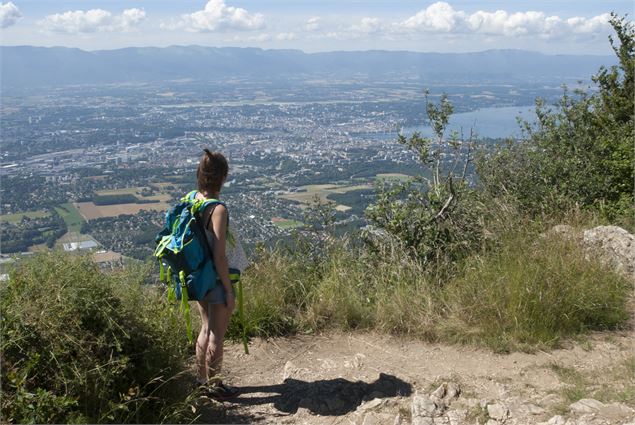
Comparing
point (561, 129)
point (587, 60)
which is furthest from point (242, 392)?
point (587, 60)

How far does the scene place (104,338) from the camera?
2975 millimetres

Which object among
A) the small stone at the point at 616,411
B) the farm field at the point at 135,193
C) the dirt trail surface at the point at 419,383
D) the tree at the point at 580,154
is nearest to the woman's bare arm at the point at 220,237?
the dirt trail surface at the point at 419,383

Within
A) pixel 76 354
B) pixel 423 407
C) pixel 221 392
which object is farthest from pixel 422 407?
pixel 76 354

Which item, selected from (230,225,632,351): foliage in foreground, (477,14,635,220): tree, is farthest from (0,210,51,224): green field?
(230,225,632,351): foliage in foreground

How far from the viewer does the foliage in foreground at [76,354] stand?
2746mm

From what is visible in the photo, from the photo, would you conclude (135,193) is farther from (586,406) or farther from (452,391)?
(586,406)

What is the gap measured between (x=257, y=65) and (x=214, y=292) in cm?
A: 8787

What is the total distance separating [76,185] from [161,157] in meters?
5.27

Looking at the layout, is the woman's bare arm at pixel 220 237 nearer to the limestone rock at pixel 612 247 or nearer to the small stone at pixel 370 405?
the small stone at pixel 370 405

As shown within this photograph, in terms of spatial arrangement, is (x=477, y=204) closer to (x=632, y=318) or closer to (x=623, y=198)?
(x=632, y=318)

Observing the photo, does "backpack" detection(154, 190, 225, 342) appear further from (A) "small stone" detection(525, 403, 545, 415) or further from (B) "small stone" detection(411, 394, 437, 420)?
(A) "small stone" detection(525, 403, 545, 415)

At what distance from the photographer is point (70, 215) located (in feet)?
60.0

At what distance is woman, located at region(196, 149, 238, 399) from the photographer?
3.45 meters

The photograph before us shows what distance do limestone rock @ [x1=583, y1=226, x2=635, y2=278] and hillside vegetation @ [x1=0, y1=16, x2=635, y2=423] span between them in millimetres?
211
